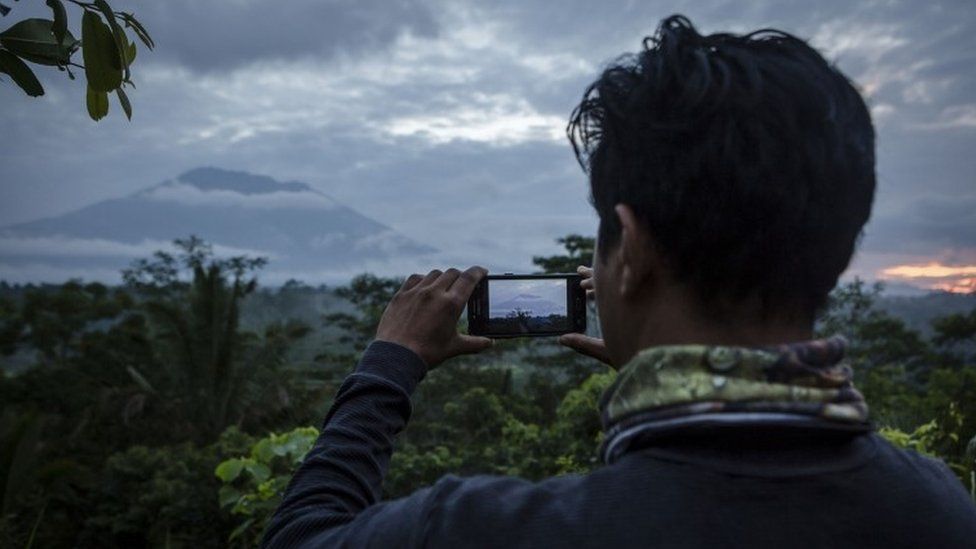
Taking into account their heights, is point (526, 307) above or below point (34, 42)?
below

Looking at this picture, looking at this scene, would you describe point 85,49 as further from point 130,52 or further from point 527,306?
point 527,306

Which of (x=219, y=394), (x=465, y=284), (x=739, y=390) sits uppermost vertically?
(x=465, y=284)

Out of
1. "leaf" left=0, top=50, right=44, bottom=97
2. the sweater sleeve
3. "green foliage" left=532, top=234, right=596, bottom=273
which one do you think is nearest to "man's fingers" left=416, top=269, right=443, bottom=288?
the sweater sleeve

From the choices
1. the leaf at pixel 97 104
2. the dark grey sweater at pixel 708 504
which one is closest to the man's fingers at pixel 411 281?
the dark grey sweater at pixel 708 504

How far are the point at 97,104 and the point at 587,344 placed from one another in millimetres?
798

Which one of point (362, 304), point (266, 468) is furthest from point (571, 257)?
point (266, 468)

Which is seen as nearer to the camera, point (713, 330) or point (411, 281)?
point (713, 330)

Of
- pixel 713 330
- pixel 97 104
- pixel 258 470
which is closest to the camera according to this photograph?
pixel 713 330

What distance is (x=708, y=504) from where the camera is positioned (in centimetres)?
76

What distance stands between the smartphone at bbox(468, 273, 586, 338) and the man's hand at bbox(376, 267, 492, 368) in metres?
0.26

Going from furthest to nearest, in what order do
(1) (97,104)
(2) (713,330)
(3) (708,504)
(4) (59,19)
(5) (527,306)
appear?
(5) (527,306) → (1) (97,104) → (4) (59,19) → (2) (713,330) → (3) (708,504)

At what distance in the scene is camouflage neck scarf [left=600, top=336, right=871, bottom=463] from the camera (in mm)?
768

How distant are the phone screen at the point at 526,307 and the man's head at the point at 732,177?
1.86 ft

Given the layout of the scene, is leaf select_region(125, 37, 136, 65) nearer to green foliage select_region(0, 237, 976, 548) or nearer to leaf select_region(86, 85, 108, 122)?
leaf select_region(86, 85, 108, 122)
